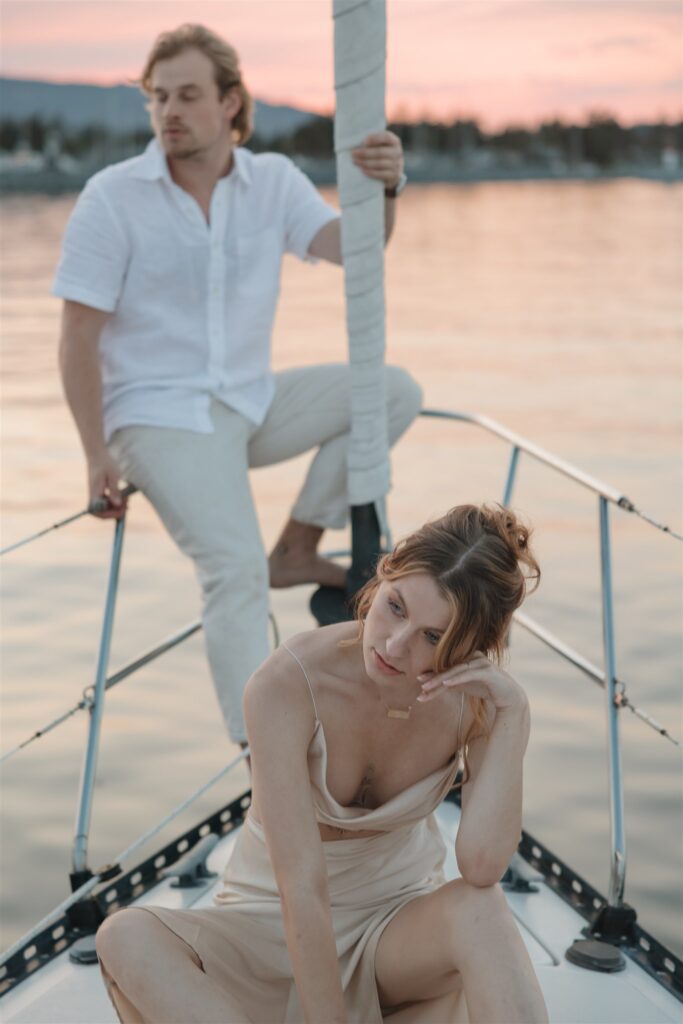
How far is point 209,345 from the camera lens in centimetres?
352

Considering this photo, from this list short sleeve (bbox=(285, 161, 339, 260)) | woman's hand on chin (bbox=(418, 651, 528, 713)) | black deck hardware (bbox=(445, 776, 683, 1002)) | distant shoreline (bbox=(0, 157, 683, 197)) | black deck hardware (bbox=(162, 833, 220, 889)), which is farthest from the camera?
distant shoreline (bbox=(0, 157, 683, 197))

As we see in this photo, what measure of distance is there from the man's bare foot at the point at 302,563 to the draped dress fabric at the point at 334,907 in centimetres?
153

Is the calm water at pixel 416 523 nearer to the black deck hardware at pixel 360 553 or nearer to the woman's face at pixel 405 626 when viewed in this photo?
the black deck hardware at pixel 360 553

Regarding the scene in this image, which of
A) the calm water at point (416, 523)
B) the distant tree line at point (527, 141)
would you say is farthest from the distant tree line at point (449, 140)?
the calm water at point (416, 523)

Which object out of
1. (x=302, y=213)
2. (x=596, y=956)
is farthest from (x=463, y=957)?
(x=302, y=213)

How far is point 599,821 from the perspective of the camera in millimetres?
5449

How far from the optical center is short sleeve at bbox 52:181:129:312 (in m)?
3.31

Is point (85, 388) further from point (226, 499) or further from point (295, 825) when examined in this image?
point (295, 825)

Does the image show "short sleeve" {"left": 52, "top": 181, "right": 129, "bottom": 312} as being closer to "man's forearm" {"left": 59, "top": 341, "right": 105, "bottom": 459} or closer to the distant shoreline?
"man's forearm" {"left": 59, "top": 341, "right": 105, "bottom": 459}

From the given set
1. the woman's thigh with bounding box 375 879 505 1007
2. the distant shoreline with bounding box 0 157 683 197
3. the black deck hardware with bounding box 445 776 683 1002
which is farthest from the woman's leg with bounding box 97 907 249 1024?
the distant shoreline with bounding box 0 157 683 197

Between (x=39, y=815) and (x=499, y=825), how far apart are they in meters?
3.44

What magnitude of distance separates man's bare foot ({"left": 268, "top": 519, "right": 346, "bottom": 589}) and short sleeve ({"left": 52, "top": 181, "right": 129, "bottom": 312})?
722mm

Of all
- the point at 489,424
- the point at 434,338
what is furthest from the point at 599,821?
the point at 434,338

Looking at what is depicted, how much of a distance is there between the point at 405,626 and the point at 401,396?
1705 millimetres
